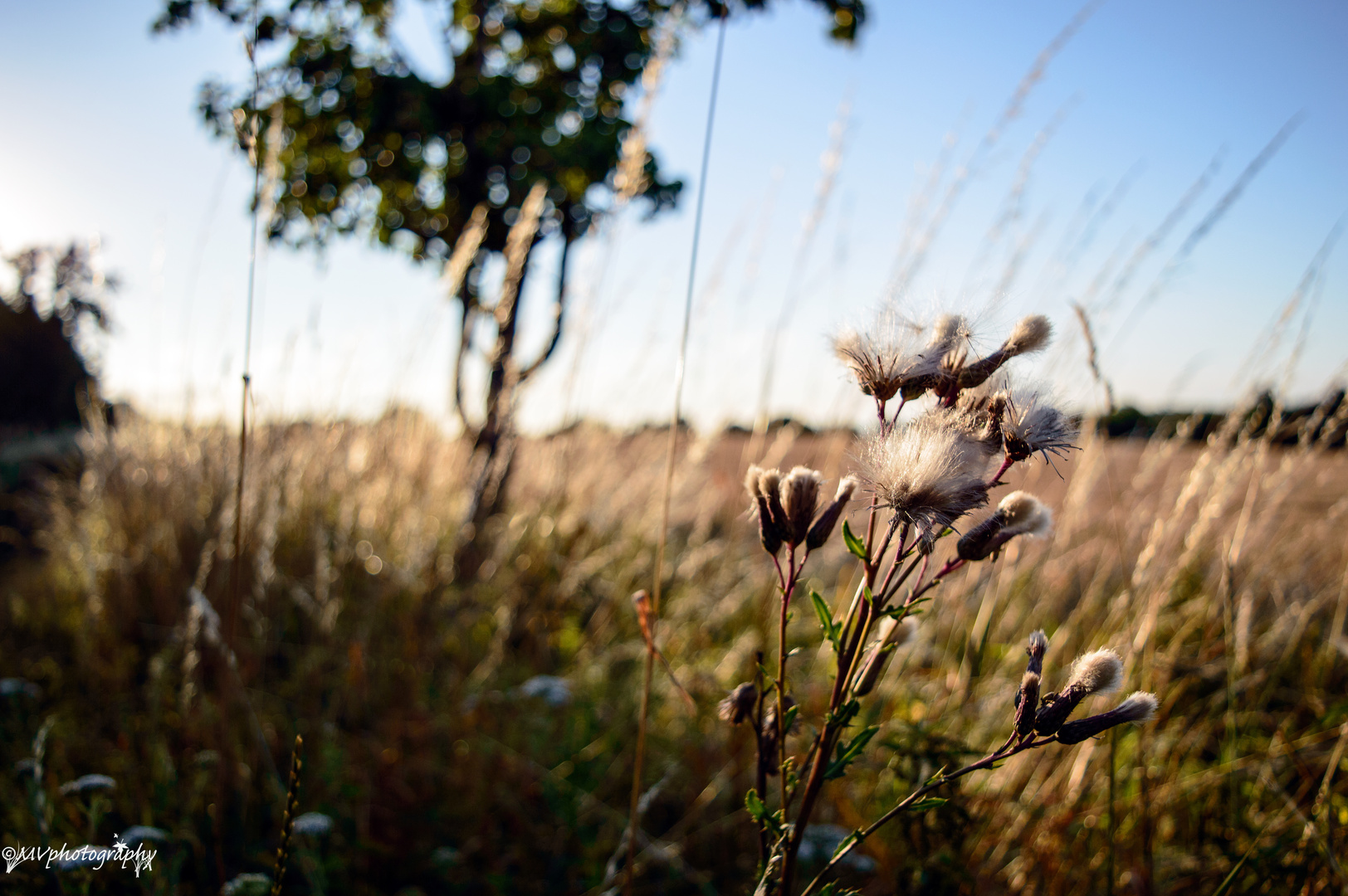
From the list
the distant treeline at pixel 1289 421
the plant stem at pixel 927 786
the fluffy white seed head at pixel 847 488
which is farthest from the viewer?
the distant treeline at pixel 1289 421

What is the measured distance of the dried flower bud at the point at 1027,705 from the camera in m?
0.52

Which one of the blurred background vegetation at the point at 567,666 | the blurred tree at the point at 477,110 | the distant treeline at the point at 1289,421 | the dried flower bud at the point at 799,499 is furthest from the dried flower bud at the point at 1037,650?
the blurred tree at the point at 477,110

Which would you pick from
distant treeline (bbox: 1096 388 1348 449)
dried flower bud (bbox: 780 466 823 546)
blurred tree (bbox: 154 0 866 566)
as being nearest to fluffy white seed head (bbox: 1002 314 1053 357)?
dried flower bud (bbox: 780 466 823 546)

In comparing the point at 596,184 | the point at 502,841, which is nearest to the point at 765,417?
the point at 502,841

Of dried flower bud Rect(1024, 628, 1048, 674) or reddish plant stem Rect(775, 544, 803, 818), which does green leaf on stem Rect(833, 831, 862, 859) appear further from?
dried flower bud Rect(1024, 628, 1048, 674)

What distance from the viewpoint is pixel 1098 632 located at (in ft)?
5.08

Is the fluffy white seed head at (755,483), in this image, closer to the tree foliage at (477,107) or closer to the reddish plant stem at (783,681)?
the reddish plant stem at (783,681)

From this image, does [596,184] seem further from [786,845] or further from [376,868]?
[786,845]

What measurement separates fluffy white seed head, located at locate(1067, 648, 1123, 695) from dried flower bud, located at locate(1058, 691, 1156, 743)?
0.02 m

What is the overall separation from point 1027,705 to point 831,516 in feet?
0.71

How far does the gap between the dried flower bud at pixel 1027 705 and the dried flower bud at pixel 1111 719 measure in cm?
2

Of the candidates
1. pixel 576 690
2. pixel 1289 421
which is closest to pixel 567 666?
pixel 576 690

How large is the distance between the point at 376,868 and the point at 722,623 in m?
1.25

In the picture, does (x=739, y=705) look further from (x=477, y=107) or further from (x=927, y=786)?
(x=477, y=107)
